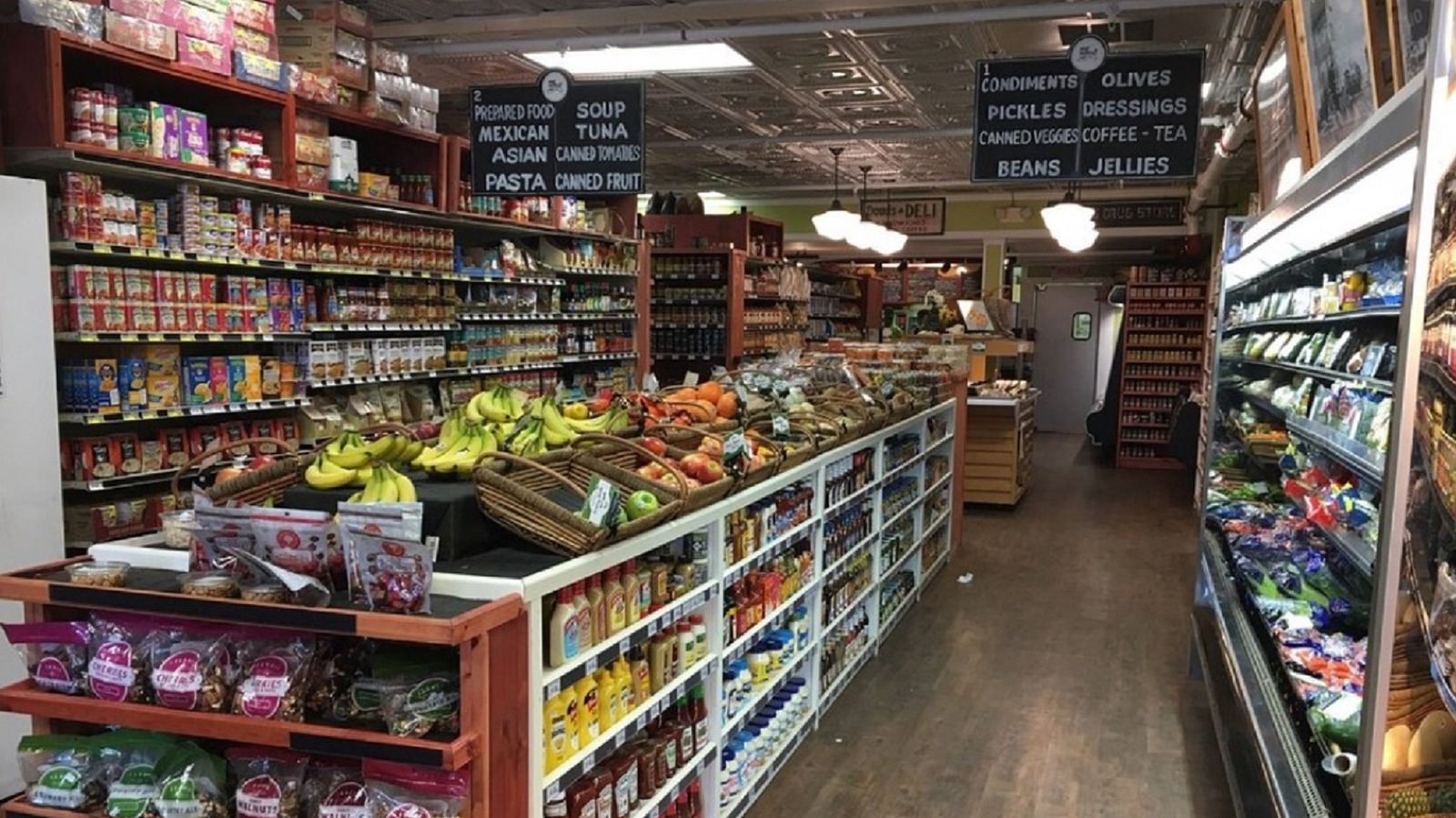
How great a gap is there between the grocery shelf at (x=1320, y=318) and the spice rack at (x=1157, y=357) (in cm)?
797

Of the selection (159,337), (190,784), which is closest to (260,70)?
(159,337)

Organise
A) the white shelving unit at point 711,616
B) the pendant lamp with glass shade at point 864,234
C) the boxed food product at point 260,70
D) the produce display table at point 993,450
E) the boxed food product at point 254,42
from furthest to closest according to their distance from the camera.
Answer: the pendant lamp with glass shade at point 864,234 → the produce display table at point 993,450 → the boxed food product at point 254,42 → the boxed food product at point 260,70 → the white shelving unit at point 711,616

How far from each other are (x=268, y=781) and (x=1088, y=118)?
4983 millimetres

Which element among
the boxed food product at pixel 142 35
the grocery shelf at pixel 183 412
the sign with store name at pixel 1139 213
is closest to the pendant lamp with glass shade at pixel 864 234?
the sign with store name at pixel 1139 213

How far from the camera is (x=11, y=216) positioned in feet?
12.2

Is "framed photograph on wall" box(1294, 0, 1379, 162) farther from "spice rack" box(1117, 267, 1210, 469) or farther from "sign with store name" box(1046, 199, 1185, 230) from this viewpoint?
"sign with store name" box(1046, 199, 1185, 230)

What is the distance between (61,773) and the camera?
7.47ft

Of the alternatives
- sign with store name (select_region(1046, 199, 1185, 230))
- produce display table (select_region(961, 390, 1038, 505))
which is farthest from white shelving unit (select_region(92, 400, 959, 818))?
sign with store name (select_region(1046, 199, 1185, 230))

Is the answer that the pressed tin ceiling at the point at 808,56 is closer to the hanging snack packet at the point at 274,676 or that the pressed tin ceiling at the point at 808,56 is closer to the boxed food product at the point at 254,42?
the boxed food product at the point at 254,42

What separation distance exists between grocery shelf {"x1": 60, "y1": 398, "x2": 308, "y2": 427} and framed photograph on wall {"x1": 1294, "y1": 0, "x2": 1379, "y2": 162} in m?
4.67

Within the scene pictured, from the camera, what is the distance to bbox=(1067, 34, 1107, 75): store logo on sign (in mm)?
5379

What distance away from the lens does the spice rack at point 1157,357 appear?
1363cm

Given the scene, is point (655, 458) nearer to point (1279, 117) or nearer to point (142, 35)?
point (142, 35)

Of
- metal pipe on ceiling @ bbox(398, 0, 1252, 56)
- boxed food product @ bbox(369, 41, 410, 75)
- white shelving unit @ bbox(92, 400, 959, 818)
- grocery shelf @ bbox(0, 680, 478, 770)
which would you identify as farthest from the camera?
metal pipe on ceiling @ bbox(398, 0, 1252, 56)
